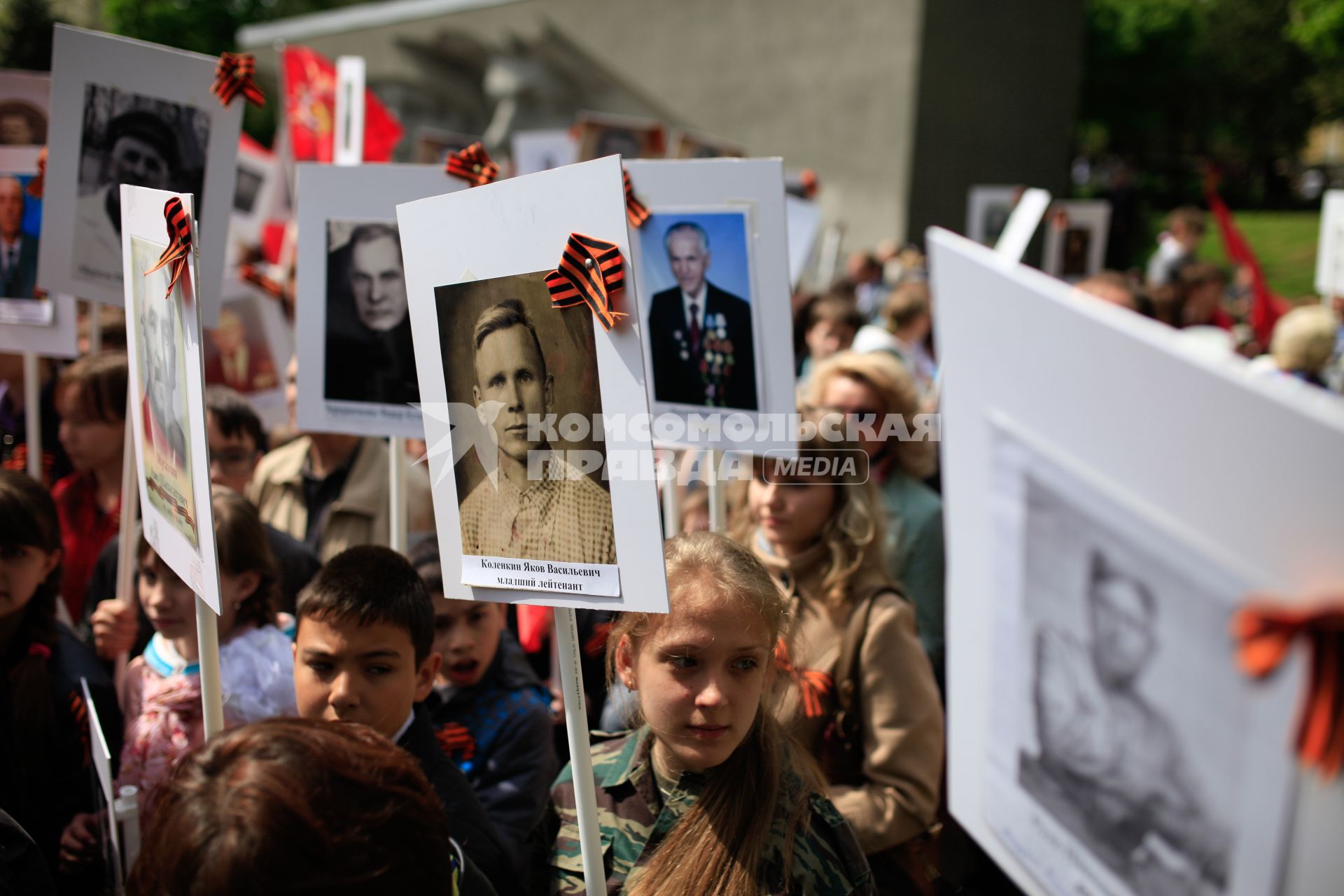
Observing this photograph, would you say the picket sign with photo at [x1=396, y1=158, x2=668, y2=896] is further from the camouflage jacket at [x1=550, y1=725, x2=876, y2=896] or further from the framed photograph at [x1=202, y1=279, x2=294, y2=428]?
the framed photograph at [x1=202, y1=279, x2=294, y2=428]

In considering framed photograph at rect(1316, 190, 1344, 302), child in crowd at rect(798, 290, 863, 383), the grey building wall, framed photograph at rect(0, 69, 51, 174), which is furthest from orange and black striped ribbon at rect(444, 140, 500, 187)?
the grey building wall

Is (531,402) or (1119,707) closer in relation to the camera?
(1119,707)

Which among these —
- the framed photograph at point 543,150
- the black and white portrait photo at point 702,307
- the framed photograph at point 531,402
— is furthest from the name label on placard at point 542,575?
the framed photograph at point 543,150

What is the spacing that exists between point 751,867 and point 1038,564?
2.73 feet

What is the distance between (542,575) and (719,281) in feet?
4.00

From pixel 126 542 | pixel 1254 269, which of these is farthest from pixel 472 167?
pixel 1254 269

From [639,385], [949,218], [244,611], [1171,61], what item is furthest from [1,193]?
[1171,61]

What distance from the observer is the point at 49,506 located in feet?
8.38

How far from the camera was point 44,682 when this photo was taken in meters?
2.38

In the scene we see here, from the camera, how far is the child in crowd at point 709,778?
5.65ft

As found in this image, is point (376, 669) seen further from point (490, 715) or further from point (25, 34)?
point (25, 34)

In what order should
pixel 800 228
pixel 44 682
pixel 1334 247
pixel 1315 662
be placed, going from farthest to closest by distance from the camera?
pixel 1334 247 < pixel 800 228 < pixel 44 682 < pixel 1315 662

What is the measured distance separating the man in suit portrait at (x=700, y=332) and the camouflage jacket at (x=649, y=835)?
996 mm

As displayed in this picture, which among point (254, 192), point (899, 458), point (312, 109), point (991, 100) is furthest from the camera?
point (991, 100)
